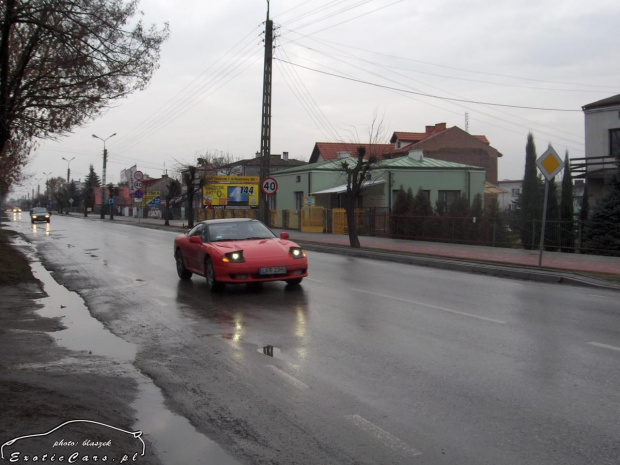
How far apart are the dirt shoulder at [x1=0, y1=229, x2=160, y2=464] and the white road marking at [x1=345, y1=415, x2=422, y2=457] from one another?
1.49m

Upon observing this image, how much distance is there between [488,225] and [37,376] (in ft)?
65.2

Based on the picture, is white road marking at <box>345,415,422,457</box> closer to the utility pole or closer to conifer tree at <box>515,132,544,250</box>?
conifer tree at <box>515,132,544,250</box>

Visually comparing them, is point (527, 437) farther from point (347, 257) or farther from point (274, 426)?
point (347, 257)

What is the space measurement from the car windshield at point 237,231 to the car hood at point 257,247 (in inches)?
11.8

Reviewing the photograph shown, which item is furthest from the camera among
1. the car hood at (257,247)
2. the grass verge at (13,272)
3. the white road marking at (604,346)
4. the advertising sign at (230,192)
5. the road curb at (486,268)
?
the advertising sign at (230,192)

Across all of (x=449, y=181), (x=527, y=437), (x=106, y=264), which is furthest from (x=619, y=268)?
(x=449, y=181)

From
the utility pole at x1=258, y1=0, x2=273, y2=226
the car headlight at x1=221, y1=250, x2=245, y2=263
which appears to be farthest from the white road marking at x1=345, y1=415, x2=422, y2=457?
the utility pole at x1=258, y1=0, x2=273, y2=226

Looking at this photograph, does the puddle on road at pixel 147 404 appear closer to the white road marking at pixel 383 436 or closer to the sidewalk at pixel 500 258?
the white road marking at pixel 383 436

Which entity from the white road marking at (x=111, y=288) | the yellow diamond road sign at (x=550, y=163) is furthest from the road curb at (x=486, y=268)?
the white road marking at (x=111, y=288)

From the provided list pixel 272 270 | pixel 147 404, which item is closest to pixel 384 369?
pixel 147 404

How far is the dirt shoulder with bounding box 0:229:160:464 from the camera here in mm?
3818

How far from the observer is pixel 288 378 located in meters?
5.55

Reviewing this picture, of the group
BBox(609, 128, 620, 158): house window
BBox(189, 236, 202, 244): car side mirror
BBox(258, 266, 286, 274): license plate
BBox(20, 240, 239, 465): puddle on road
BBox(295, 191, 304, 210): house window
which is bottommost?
BBox(20, 240, 239, 465): puddle on road

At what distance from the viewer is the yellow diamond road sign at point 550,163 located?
14431 mm
